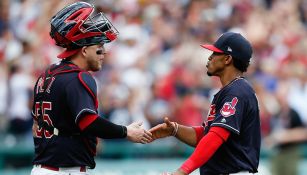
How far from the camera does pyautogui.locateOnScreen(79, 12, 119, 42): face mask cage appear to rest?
6449 millimetres

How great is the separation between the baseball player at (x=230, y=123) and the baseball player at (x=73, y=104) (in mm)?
559

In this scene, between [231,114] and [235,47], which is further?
[235,47]

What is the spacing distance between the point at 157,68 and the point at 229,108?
21.8ft

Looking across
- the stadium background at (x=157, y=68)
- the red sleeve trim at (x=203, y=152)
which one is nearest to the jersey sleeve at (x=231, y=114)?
the red sleeve trim at (x=203, y=152)

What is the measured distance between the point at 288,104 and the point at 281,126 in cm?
37

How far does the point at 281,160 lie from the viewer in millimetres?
11461

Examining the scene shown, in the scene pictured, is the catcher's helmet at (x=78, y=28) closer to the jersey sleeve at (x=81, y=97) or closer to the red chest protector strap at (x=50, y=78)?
the red chest protector strap at (x=50, y=78)

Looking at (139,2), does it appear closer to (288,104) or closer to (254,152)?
(288,104)

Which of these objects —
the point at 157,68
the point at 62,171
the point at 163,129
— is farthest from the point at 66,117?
the point at 157,68

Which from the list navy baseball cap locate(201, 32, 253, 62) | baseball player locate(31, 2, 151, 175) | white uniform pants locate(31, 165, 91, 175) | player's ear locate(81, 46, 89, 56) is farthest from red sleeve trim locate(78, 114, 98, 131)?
navy baseball cap locate(201, 32, 253, 62)

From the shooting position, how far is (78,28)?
6414mm

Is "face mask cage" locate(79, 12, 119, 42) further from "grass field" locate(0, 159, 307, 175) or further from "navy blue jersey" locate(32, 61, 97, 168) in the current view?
"grass field" locate(0, 159, 307, 175)

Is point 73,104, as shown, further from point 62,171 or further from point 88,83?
point 62,171

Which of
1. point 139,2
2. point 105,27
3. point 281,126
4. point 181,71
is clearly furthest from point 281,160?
point 105,27
